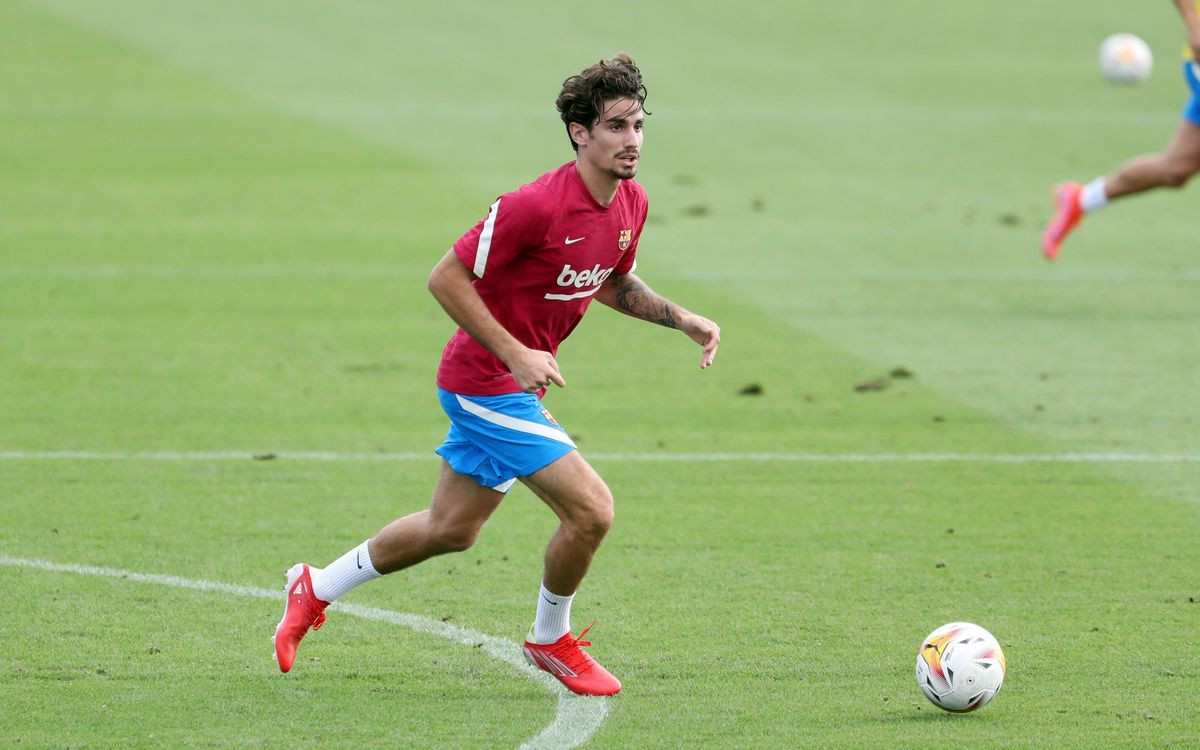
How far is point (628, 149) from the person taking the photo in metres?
5.77

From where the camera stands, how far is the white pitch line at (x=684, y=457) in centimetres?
900

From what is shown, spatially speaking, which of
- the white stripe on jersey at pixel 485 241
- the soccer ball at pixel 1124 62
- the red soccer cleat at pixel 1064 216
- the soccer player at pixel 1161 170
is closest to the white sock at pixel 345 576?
the white stripe on jersey at pixel 485 241

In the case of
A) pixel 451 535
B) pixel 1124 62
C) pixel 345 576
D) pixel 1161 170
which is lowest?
pixel 1124 62

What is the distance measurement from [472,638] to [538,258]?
157cm

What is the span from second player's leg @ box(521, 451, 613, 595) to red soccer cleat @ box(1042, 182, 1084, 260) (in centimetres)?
769

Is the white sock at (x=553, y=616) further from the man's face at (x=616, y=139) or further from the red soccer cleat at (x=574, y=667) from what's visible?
the man's face at (x=616, y=139)

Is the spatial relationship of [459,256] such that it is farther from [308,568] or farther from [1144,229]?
[1144,229]

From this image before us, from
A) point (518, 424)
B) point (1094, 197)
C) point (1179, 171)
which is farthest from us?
point (1094, 197)

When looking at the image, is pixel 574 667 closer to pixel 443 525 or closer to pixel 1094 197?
pixel 443 525

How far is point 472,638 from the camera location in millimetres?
6500

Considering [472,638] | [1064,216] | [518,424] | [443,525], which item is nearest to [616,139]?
[518,424]

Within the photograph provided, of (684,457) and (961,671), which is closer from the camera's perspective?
(961,671)

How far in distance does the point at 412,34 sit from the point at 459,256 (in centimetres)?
2197

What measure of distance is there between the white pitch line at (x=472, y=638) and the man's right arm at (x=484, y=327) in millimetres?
1114
